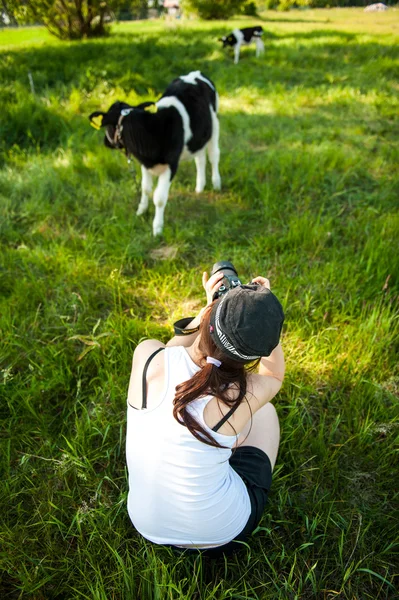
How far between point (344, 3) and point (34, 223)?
605 inches

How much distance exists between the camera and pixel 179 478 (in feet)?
3.98

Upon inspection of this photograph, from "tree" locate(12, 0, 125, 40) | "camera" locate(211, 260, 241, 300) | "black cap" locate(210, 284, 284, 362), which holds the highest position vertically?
"tree" locate(12, 0, 125, 40)

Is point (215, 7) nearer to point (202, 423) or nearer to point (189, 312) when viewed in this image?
point (189, 312)

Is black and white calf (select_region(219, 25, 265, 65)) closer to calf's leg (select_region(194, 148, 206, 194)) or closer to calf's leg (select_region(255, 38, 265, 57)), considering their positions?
calf's leg (select_region(255, 38, 265, 57))

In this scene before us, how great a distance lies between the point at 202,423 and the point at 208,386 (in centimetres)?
12

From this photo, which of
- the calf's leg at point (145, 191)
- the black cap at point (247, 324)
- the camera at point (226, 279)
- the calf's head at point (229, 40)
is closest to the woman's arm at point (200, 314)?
the camera at point (226, 279)

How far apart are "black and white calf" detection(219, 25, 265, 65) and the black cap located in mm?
8099

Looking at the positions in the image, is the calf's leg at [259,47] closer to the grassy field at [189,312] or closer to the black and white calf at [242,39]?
the black and white calf at [242,39]

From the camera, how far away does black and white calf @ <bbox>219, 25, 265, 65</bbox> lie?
789 cm

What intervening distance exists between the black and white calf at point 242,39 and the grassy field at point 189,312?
11.2 feet

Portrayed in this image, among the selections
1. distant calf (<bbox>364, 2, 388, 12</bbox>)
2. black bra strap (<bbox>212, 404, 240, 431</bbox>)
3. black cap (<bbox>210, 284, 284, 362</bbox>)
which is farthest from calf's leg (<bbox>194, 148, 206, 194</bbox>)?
distant calf (<bbox>364, 2, 388, 12</bbox>)

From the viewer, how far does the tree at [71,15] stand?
8.33 m

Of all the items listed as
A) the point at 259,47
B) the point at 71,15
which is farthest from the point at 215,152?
the point at 71,15

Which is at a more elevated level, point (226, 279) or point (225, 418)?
point (226, 279)
